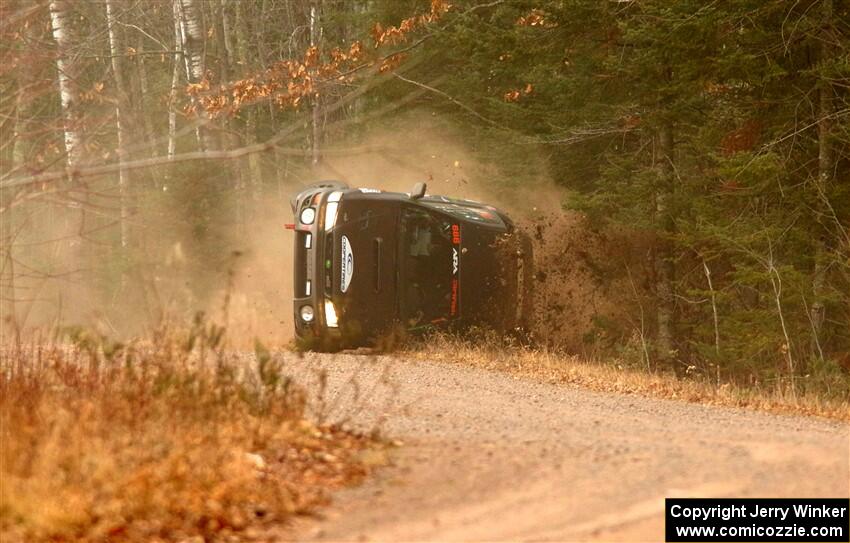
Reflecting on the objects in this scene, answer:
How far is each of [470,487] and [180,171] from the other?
2780cm

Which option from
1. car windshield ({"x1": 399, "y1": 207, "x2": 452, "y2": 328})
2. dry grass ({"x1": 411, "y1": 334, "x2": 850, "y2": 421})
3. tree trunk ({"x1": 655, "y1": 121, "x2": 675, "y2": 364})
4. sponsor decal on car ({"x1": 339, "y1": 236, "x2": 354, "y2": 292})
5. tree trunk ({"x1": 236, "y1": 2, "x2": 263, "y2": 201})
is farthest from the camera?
tree trunk ({"x1": 236, "y1": 2, "x2": 263, "y2": 201})

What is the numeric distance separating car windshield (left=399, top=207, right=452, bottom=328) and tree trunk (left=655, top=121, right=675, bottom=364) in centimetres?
417

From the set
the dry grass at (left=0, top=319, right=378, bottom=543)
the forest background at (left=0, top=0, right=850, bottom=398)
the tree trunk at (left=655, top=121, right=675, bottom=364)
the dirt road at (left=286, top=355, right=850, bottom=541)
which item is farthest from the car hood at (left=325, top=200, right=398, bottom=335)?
the dry grass at (left=0, top=319, right=378, bottom=543)

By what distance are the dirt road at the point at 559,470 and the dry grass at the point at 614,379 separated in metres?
1.45

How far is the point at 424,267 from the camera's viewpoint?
18.9 meters

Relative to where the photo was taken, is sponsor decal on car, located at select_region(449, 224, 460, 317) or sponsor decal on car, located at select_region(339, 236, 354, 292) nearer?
sponsor decal on car, located at select_region(339, 236, 354, 292)

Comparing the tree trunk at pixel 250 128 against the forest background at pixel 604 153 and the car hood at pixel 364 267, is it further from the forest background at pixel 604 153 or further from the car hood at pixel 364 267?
the car hood at pixel 364 267

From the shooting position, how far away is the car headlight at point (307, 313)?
18281 mm

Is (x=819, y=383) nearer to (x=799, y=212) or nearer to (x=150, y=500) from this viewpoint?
(x=799, y=212)

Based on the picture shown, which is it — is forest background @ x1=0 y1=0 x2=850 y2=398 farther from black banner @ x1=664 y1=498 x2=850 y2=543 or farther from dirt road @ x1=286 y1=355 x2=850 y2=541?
black banner @ x1=664 y1=498 x2=850 y2=543

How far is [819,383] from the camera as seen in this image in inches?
669

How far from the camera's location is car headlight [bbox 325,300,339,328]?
18125 millimetres

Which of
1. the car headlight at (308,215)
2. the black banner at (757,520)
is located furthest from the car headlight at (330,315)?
the black banner at (757,520)

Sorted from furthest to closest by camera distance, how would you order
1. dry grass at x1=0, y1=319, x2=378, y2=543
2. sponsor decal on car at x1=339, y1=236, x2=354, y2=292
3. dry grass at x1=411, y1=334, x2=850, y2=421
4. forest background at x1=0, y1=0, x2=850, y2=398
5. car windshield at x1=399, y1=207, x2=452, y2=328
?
1. car windshield at x1=399, y1=207, x2=452, y2=328
2. forest background at x1=0, y1=0, x2=850, y2=398
3. sponsor decal on car at x1=339, y1=236, x2=354, y2=292
4. dry grass at x1=411, y1=334, x2=850, y2=421
5. dry grass at x1=0, y1=319, x2=378, y2=543
